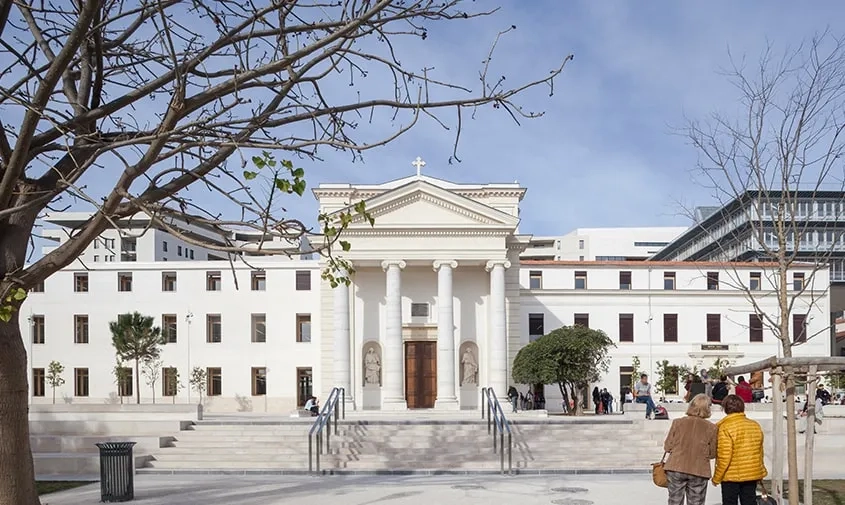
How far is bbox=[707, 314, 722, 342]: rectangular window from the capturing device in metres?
48.1

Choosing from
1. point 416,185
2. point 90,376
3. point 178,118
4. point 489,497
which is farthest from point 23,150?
point 90,376

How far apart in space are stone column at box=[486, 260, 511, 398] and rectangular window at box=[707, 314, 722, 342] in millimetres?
15054

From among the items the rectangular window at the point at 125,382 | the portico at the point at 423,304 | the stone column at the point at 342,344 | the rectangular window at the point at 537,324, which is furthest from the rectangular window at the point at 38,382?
the rectangular window at the point at 537,324

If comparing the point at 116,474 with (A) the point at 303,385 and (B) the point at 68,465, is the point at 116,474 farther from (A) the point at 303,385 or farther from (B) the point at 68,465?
(A) the point at 303,385

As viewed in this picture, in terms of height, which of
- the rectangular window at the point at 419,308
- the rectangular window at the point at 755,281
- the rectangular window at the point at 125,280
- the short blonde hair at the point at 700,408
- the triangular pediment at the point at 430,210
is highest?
the triangular pediment at the point at 430,210

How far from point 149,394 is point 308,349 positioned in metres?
9.07

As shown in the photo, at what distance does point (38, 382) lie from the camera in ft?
159

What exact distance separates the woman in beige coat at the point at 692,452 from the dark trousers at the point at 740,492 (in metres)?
0.30

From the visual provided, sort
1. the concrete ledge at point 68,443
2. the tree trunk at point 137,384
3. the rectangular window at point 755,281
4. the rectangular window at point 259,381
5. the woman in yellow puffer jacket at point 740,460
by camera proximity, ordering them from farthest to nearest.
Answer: the rectangular window at point 755,281 < the rectangular window at point 259,381 < the tree trunk at point 137,384 < the concrete ledge at point 68,443 < the woman in yellow puffer jacket at point 740,460

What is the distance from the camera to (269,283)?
47.8 meters

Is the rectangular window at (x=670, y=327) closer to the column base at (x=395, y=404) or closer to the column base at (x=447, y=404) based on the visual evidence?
the column base at (x=447, y=404)

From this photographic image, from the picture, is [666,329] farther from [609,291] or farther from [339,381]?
[339,381]

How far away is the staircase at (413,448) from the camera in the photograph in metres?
21.1

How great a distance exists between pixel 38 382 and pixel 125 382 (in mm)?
5503
